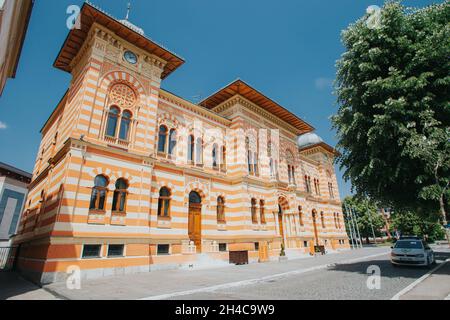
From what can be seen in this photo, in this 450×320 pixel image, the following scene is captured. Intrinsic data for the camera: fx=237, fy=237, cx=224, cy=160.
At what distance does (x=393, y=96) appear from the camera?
32.7 feet

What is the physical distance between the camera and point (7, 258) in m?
19.6

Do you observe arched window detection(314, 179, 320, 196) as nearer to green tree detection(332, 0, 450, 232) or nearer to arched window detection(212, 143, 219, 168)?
arched window detection(212, 143, 219, 168)

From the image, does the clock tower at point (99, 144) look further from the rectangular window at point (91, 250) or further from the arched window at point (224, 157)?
the arched window at point (224, 157)

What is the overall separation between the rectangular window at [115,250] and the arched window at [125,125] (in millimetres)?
6296

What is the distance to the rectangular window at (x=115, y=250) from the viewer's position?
41.2 feet

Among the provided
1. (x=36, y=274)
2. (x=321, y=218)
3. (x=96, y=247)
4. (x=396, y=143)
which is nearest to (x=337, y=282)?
(x=396, y=143)

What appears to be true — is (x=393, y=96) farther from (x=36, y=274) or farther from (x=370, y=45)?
(x=36, y=274)

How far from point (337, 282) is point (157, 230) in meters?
10.3

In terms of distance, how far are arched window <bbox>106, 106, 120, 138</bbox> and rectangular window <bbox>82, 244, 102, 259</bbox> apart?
6309 mm

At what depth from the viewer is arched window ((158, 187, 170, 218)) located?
15694 millimetres

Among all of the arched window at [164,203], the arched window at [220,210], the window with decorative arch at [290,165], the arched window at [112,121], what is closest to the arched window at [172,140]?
the arched window at [164,203]

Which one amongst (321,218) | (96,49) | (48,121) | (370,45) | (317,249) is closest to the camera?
(370,45)

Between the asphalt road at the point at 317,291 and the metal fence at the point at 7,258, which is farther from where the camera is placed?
the metal fence at the point at 7,258

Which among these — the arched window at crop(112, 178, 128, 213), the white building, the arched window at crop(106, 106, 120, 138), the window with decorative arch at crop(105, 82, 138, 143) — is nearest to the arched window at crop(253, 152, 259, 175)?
the window with decorative arch at crop(105, 82, 138, 143)
